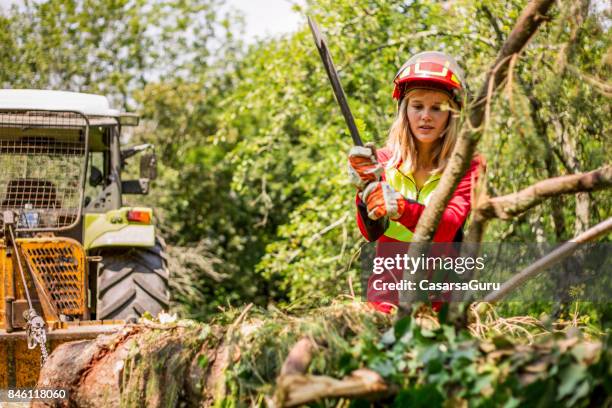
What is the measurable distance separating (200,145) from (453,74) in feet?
49.2

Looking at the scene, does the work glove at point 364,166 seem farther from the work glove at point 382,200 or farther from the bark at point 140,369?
the bark at point 140,369

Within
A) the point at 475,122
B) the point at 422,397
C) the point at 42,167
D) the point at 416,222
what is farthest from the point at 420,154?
the point at 42,167

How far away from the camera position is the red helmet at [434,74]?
3.31m

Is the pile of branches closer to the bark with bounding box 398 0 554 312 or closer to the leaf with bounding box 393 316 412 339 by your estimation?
the leaf with bounding box 393 316 412 339

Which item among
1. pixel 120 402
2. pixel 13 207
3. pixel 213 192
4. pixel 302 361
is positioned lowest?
pixel 120 402

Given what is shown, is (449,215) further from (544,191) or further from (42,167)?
(42,167)

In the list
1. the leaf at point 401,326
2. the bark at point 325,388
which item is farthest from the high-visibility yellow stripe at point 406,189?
the bark at point 325,388

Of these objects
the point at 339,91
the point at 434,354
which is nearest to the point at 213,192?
the point at 339,91

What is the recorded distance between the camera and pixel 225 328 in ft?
10.3

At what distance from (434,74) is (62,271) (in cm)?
397

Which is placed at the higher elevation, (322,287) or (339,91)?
(339,91)

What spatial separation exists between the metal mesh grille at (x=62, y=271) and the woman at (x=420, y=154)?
3.53m

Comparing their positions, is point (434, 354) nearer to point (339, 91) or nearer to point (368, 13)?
point (339, 91)

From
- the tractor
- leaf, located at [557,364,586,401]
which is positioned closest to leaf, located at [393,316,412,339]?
leaf, located at [557,364,586,401]
